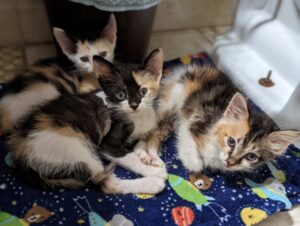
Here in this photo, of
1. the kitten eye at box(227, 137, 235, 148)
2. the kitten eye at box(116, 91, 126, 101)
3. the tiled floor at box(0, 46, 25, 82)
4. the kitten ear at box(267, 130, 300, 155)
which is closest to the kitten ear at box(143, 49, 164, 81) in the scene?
the kitten eye at box(116, 91, 126, 101)

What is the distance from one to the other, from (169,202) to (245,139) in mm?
374

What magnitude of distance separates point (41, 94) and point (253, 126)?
2.73ft

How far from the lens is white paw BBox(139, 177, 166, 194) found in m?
1.40

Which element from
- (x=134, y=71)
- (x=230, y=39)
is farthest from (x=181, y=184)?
(x=230, y=39)

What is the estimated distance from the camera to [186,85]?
5.39ft

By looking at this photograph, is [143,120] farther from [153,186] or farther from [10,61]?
[10,61]

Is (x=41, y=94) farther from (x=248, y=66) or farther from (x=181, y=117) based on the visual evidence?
(x=248, y=66)

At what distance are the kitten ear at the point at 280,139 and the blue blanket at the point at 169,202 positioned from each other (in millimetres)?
216

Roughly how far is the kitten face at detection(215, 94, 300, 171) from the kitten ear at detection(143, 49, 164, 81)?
1.04 ft

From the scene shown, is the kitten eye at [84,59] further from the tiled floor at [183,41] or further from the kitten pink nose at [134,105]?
the tiled floor at [183,41]

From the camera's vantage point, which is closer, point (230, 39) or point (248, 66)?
point (248, 66)

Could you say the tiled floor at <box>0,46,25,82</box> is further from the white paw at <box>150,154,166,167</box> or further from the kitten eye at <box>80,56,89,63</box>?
the white paw at <box>150,154,166,167</box>

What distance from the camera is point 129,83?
1388 millimetres

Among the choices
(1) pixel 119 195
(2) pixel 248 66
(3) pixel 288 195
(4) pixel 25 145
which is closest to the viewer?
(4) pixel 25 145
